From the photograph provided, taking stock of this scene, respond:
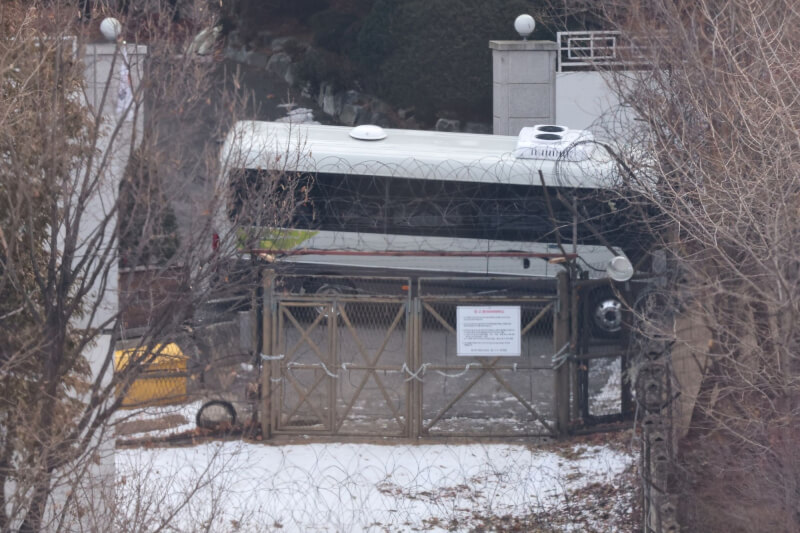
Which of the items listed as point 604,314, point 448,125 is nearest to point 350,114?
point 448,125

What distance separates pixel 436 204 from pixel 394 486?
6734 millimetres

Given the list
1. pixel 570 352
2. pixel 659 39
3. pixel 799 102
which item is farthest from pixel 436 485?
pixel 659 39

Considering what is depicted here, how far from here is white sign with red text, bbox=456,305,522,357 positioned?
1000 centimetres

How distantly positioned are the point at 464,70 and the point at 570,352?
13652 mm

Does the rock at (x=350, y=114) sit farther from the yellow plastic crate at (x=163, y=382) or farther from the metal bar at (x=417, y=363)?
the metal bar at (x=417, y=363)

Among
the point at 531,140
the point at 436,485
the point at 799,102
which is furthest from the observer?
the point at 531,140

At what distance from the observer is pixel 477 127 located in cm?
2297

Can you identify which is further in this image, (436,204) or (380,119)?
(380,119)

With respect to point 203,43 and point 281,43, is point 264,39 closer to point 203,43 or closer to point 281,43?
point 281,43

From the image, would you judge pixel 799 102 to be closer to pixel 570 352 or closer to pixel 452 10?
pixel 570 352

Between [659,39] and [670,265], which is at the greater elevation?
[659,39]

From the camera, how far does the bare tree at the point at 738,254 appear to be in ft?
21.7

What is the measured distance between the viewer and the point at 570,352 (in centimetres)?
995

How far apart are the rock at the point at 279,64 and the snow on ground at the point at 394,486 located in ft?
70.9
